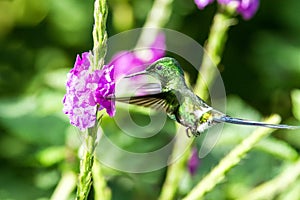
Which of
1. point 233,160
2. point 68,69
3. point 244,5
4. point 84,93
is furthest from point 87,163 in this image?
point 68,69

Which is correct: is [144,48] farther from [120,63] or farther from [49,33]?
[49,33]

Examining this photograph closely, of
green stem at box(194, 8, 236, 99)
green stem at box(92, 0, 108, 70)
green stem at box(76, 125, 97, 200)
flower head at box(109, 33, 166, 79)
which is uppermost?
flower head at box(109, 33, 166, 79)

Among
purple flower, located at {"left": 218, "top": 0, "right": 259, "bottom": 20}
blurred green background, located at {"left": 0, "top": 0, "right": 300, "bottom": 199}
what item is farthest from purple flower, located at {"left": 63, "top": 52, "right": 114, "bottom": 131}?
blurred green background, located at {"left": 0, "top": 0, "right": 300, "bottom": 199}

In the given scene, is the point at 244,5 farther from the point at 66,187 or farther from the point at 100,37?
the point at 100,37

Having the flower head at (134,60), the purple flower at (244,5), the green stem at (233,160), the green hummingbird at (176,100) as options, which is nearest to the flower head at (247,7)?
the purple flower at (244,5)

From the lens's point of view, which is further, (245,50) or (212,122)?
(245,50)

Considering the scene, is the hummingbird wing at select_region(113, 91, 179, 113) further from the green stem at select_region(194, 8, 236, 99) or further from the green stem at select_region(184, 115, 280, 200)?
the green stem at select_region(194, 8, 236, 99)

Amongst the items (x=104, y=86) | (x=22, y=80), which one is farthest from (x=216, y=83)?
(x=104, y=86)
